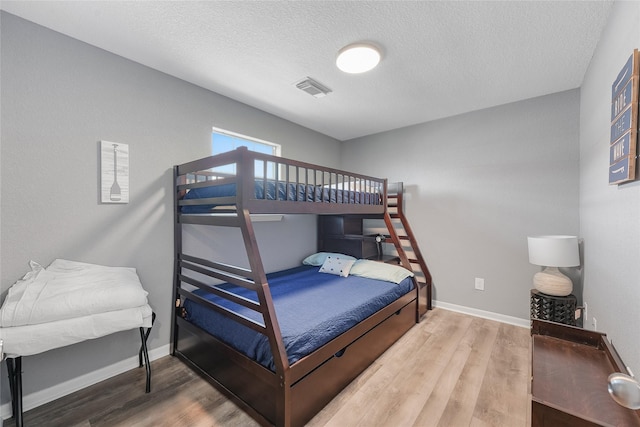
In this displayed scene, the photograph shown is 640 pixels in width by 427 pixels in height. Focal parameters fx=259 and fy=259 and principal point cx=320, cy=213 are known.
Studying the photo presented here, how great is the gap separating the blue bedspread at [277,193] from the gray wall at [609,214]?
1.73 metres

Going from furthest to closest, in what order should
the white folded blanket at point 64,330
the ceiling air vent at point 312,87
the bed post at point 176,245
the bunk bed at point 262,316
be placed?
the ceiling air vent at point 312,87
the bed post at point 176,245
the bunk bed at point 262,316
the white folded blanket at point 64,330

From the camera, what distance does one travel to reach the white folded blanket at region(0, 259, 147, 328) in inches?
53.7

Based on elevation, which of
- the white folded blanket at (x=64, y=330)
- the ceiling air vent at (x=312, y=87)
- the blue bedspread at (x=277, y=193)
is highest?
the ceiling air vent at (x=312, y=87)

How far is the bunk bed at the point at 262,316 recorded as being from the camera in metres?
1.47

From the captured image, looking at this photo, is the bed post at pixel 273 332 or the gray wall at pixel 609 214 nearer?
the gray wall at pixel 609 214

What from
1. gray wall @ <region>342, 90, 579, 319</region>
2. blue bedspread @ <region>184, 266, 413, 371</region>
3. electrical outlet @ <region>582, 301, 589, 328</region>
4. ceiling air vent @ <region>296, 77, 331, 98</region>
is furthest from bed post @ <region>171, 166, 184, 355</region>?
electrical outlet @ <region>582, 301, 589, 328</region>

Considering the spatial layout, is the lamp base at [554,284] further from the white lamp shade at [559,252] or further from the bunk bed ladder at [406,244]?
the bunk bed ladder at [406,244]

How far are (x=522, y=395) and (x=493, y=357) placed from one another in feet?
1.54

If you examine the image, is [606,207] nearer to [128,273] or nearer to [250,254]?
[250,254]

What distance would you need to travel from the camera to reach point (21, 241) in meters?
1.61

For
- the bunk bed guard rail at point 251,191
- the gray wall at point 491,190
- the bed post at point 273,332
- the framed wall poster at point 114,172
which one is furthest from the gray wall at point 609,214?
the framed wall poster at point 114,172

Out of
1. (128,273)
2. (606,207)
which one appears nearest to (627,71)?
(606,207)

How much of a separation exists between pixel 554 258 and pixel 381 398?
72.0 inches

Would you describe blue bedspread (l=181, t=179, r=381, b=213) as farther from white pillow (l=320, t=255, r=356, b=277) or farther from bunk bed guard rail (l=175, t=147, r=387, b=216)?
white pillow (l=320, t=255, r=356, b=277)
